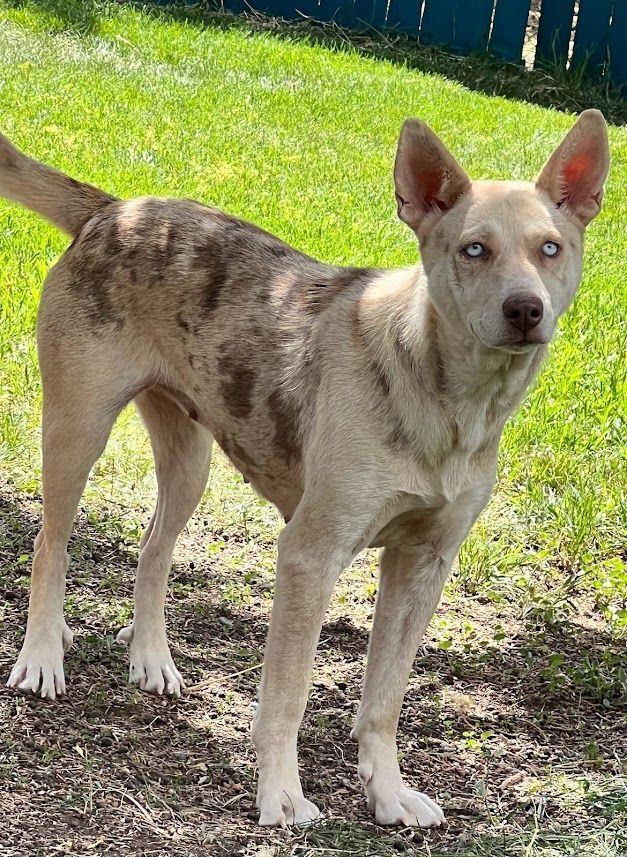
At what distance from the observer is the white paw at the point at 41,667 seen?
4.01 metres

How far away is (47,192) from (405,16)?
10374 mm

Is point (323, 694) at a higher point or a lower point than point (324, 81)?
lower

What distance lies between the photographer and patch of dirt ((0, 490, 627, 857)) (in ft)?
11.3

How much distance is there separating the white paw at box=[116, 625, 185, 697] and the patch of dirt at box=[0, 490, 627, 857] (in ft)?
0.16

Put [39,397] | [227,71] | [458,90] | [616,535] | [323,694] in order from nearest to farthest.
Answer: [323,694]
[616,535]
[39,397]
[227,71]
[458,90]

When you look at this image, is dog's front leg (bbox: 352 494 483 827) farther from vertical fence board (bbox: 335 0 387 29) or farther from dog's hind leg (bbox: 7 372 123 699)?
vertical fence board (bbox: 335 0 387 29)

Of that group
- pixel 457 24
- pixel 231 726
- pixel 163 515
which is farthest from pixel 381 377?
pixel 457 24

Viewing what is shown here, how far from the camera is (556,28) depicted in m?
13.6

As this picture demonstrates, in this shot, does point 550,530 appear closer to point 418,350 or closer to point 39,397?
point 418,350

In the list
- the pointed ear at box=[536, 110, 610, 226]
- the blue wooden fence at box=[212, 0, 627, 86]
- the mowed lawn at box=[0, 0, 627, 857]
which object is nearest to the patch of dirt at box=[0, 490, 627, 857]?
the mowed lawn at box=[0, 0, 627, 857]

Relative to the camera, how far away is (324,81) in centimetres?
1176

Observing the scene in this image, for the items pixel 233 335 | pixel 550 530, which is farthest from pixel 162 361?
pixel 550 530

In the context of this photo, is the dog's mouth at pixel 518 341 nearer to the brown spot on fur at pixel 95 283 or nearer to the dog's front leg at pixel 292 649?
the dog's front leg at pixel 292 649

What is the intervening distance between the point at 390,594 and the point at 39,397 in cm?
282
